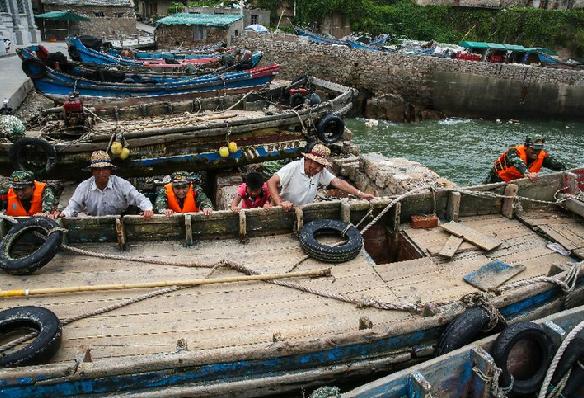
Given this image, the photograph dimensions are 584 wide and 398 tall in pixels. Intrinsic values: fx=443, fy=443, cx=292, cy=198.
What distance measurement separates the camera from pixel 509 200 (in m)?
7.14

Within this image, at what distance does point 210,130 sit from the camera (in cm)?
1022

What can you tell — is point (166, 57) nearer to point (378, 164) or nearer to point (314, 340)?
point (378, 164)

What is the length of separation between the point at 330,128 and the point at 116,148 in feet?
→ 17.7

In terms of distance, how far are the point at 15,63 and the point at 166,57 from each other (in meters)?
7.60

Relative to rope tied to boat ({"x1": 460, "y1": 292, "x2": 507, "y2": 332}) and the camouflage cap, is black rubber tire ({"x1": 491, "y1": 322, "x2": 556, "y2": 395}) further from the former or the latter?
the camouflage cap

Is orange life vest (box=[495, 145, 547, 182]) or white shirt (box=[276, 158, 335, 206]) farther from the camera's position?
orange life vest (box=[495, 145, 547, 182])

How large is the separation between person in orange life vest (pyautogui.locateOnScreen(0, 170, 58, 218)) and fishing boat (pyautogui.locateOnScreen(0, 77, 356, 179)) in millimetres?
2610

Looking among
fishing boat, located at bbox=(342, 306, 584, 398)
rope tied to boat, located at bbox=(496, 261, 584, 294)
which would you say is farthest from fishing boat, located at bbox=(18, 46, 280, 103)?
fishing boat, located at bbox=(342, 306, 584, 398)

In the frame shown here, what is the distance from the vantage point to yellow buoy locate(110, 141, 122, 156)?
→ 30.2 ft

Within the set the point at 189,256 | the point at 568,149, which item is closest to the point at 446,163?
the point at 568,149

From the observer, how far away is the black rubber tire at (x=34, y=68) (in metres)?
13.6

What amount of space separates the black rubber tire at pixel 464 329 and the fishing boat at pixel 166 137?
7005 millimetres

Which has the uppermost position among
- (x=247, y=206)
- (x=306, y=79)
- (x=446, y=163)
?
(x=306, y=79)

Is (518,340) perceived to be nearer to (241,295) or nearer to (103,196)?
(241,295)
